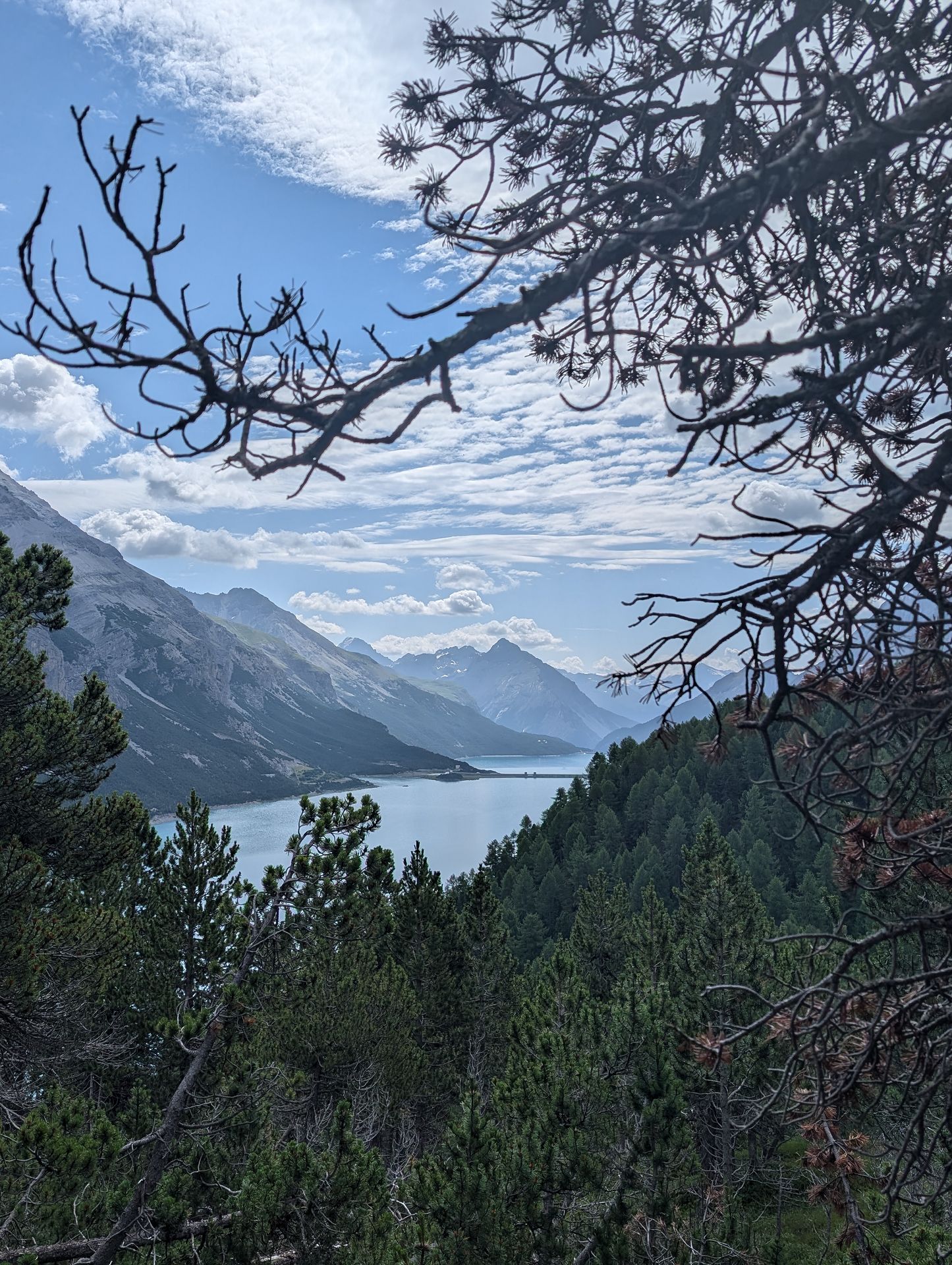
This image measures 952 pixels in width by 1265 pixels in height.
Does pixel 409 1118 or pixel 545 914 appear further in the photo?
pixel 545 914

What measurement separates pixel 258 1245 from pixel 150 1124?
3859mm

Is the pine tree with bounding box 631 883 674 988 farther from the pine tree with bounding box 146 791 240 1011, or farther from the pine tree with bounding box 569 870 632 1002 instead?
the pine tree with bounding box 146 791 240 1011

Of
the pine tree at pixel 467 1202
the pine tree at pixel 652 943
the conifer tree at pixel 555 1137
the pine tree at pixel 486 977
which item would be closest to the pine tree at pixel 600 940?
the pine tree at pixel 652 943

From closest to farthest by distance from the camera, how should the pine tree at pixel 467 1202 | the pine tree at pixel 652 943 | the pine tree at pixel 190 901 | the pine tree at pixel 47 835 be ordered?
1. the pine tree at pixel 467 1202
2. the pine tree at pixel 47 835
3. the pine tree at pixel 190 901
4. the pine tree at pixel 652 943

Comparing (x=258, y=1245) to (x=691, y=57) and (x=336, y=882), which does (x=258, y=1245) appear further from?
(x=691, y=57)

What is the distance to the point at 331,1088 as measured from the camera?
65.7ft

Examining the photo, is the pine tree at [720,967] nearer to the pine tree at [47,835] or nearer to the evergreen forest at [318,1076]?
the evergreen forest at [318,1076]

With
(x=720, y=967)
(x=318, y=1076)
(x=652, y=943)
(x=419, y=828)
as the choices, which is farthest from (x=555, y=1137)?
(x=419, y=828)

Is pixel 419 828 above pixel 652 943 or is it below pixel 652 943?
below

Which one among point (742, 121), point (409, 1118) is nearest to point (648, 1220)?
point (742, 121)

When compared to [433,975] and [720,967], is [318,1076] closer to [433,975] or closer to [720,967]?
[433,975]

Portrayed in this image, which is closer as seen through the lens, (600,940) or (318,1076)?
(318,1076)

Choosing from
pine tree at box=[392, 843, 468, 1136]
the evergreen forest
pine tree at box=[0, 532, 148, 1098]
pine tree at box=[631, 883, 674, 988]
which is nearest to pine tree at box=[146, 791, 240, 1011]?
the evergreen forest

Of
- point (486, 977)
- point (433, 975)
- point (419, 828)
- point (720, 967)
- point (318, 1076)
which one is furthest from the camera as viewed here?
point (419, 828)
